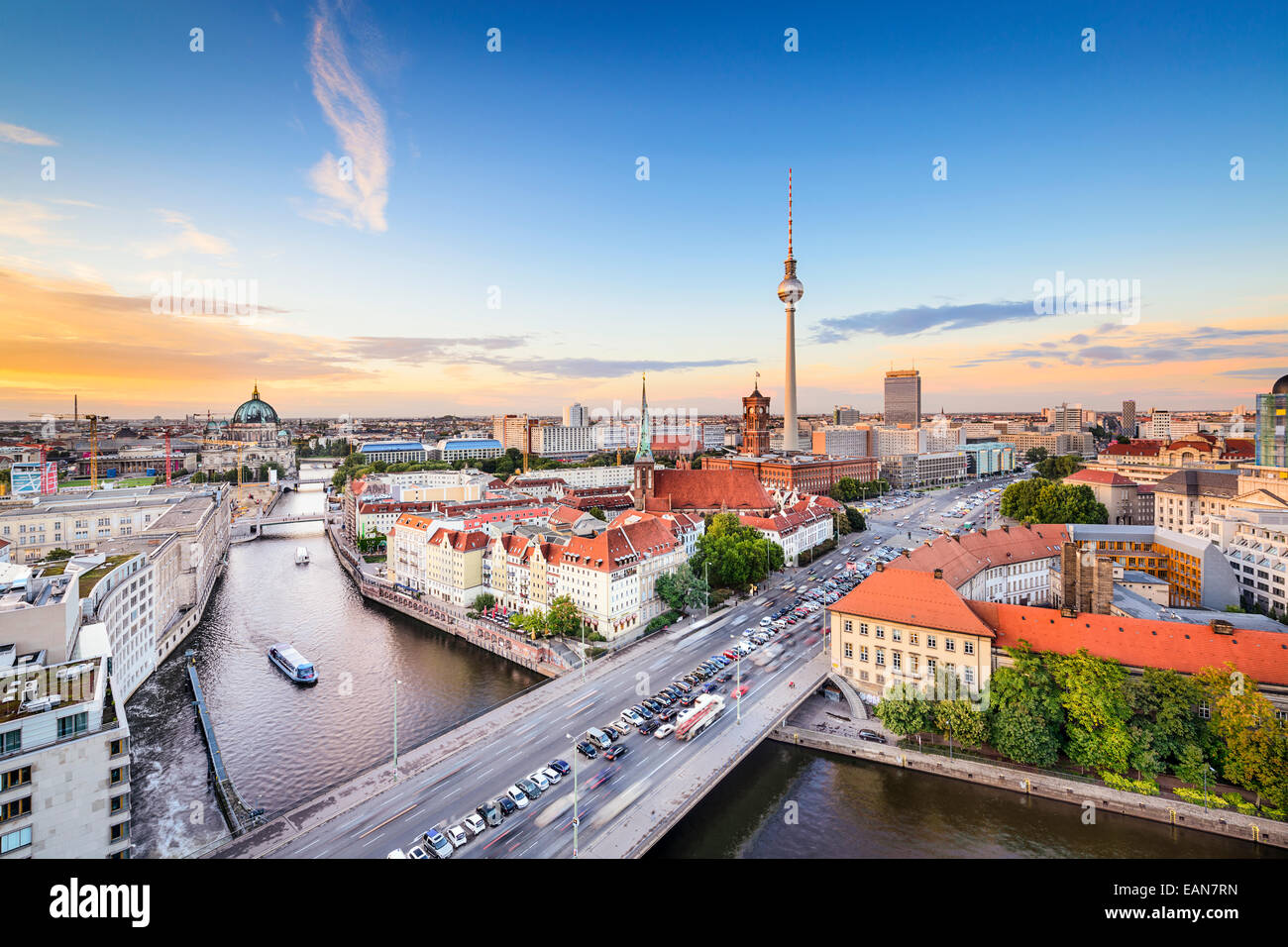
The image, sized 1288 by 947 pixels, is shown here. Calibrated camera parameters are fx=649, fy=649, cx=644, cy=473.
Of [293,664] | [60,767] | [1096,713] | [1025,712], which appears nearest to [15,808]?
→ [60,767]

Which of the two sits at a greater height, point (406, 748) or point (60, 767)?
point (60, 767)

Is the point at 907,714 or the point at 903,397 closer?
the point at 907,714

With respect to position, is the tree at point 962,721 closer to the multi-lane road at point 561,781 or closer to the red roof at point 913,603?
A: the red roof at point 913,603

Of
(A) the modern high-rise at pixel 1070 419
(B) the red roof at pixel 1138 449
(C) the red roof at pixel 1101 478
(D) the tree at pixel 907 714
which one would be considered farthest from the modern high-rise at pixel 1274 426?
(A) the modern high-rise at pixel 1070 419

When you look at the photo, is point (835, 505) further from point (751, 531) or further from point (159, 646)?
point (159, 646)

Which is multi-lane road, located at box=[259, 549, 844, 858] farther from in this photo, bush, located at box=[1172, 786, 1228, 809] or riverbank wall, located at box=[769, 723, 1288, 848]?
bush, located at box=[1172, 786, 1228, 809]

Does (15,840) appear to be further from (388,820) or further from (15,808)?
(388,820)
